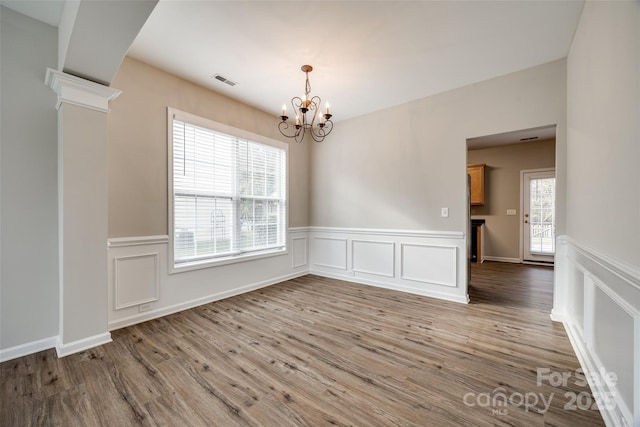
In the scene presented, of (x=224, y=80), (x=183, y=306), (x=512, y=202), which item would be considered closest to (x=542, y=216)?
(x=512, y=202)

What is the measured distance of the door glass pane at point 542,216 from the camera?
19.1ft

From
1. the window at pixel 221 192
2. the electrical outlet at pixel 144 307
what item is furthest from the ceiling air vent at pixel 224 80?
the electrical outlet at pixel 144 307

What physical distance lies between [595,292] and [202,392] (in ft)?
8.89

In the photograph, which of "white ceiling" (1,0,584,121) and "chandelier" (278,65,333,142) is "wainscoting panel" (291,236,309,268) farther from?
"white ceiling" (1,0,584,121)

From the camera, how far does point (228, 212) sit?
373cm

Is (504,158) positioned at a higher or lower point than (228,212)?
higher

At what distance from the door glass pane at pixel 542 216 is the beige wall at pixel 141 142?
686cm

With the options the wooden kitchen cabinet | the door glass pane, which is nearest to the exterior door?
the door glass pane

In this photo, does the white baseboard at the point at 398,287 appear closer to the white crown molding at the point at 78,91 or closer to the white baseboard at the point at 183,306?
the white baseboard at the point at 183,306

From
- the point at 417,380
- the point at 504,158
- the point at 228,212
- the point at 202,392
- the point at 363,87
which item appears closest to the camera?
the point at 202,392

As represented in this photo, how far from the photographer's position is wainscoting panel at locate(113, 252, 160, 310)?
2713mm

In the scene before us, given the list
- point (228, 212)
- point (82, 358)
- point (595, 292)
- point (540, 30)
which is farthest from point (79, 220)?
point (540, 30)

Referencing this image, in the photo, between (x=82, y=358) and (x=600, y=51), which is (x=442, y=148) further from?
(x=82, y=358)

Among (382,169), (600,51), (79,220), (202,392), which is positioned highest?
(600,51)
